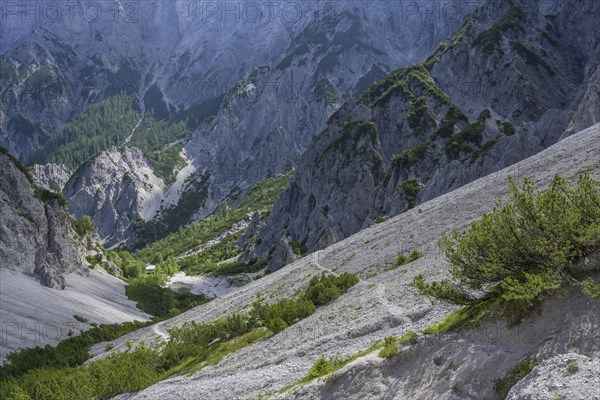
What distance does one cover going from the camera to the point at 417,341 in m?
20.5

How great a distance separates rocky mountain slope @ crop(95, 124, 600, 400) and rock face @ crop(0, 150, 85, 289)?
46.2 metres

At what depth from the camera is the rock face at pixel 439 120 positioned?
129125mm

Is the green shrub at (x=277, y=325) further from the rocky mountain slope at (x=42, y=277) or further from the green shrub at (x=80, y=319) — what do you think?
the green shrub at (x=80, y=319)

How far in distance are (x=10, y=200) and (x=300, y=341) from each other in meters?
90.6

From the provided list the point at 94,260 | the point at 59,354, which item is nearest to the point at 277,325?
the point at 59,354

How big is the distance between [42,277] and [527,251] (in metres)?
93.8

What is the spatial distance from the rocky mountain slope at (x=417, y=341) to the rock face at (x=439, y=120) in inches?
2139

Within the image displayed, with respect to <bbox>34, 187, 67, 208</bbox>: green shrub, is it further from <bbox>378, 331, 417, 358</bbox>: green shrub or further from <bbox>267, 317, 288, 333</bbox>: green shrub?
<bbox>378, 331, 417, 358</bbox>: green shrub

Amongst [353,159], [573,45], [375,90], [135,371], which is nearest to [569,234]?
[135,371]

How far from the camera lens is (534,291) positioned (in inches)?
660

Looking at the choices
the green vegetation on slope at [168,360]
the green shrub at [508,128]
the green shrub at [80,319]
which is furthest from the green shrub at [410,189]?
the green shrub at [80,319]

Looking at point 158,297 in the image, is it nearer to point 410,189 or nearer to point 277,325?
point 410,189

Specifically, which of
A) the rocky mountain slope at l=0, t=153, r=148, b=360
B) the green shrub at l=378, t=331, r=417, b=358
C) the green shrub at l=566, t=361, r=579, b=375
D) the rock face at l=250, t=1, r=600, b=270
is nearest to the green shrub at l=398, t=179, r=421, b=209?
the rock face at l=250, t=1, r=600, b=270

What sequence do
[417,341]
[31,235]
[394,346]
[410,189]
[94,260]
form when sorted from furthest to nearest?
[94,260]
[410,189]
[31,235]
[394,346]
[417,341]
